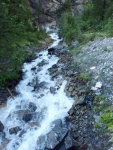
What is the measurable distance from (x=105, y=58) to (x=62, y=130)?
7523 mm

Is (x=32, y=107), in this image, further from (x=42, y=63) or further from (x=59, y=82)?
(x=42, y=63)

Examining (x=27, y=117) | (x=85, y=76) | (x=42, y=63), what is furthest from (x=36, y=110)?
(x=42, y=63)

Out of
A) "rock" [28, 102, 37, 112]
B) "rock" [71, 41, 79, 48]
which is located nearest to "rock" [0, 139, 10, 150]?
"rock" [28, 102, 37, 112]

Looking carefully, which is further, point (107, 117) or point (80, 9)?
point (80, 9)

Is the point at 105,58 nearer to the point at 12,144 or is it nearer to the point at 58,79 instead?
the point at 58,79

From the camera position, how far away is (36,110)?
14.0m

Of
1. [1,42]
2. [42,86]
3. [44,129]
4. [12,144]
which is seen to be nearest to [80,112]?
[44,129]

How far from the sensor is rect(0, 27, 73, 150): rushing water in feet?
38.8

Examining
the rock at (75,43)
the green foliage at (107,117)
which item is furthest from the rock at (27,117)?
the rock at (75,43)

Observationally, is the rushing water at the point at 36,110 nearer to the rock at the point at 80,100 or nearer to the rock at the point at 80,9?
the rock at the point at 80,100

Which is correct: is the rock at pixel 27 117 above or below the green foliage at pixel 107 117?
below

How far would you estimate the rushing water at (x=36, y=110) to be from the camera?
11816 mm

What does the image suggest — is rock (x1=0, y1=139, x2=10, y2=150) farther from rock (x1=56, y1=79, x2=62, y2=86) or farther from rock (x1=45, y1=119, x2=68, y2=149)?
rock (x1=56, y1=79, x2=62, y2=86)

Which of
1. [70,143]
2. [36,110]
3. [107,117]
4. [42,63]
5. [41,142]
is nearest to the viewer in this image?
[70,143]
